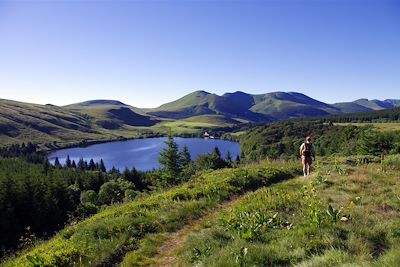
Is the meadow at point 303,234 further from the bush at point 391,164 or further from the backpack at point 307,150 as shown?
the backpack at point 307,150

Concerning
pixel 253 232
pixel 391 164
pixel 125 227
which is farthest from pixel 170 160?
pixel 253 232

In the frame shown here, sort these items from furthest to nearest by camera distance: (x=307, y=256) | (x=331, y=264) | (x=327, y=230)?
(x=327, y=230) < (x=307, y=256) < (x=331, y=264)

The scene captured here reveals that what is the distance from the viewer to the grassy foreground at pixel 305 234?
24.5 feet

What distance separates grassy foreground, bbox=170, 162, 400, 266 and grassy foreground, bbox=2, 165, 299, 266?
1911mm

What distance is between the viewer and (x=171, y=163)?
208 ft

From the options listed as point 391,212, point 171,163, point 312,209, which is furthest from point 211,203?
point 171,163

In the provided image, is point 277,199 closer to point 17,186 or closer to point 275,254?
point 275,254

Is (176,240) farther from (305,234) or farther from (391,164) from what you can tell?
(391,164)

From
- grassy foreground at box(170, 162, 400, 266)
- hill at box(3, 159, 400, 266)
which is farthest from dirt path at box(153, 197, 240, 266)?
grassy foreground at box(170, 162, 400, 266)

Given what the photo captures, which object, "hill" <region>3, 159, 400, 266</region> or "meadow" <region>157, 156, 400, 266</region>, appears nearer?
"meadow" <region>157, 156, 400, 266</region>

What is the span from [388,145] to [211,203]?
65241mm

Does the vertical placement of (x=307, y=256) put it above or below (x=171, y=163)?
above

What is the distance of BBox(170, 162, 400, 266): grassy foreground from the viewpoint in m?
7.46

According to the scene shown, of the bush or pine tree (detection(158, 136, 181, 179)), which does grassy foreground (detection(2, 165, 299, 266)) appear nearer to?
the bush
